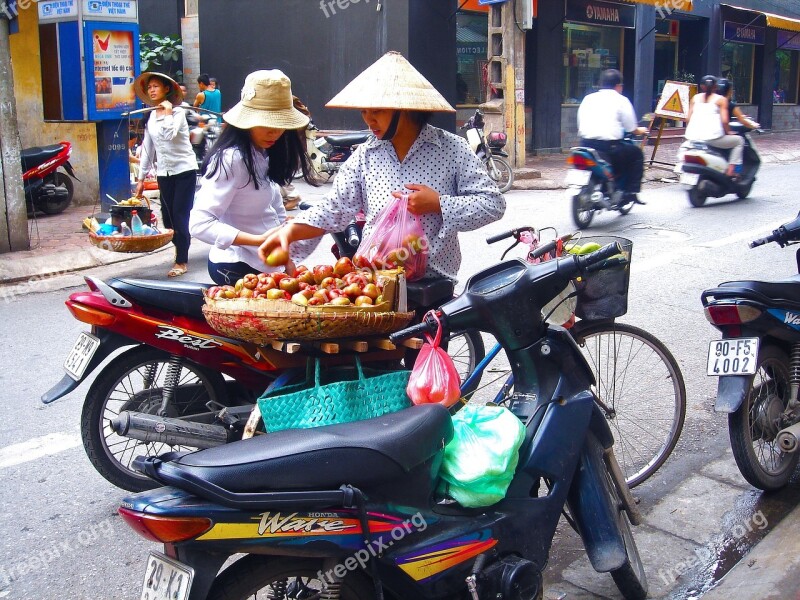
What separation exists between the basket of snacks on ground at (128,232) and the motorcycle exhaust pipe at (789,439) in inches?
227

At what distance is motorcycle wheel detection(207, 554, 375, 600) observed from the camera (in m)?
2.20

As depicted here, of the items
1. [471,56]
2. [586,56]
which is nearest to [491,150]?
[471,56]

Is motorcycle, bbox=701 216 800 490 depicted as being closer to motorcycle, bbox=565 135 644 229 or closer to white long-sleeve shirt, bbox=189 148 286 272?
white long-sleeve shirt, bbox=189 148 286 272

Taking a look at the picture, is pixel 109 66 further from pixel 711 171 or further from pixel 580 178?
pixel 711 171

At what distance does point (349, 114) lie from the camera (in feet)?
59.1

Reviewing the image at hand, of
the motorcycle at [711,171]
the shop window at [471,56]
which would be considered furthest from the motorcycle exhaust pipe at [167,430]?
the shop window at [471,56]

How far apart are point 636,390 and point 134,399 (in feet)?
7.10

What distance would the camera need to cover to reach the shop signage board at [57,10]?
11480 millimetres

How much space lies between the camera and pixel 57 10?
460 inches

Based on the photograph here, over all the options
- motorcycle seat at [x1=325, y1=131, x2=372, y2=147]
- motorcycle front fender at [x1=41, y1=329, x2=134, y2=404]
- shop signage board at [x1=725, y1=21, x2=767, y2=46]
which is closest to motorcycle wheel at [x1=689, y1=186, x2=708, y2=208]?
motorcycle seat at [x1=325, y1=131, x2=372, y2=147]

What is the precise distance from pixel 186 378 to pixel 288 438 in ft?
6.22

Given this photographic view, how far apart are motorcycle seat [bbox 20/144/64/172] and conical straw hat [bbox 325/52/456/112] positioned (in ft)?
27.7

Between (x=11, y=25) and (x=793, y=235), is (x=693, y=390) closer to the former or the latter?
(x=793, y=235)

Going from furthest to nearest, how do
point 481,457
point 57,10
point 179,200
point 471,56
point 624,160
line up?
point 471,56 < point 57,10 < point 624,160 < point 179,200 < point 481,457
